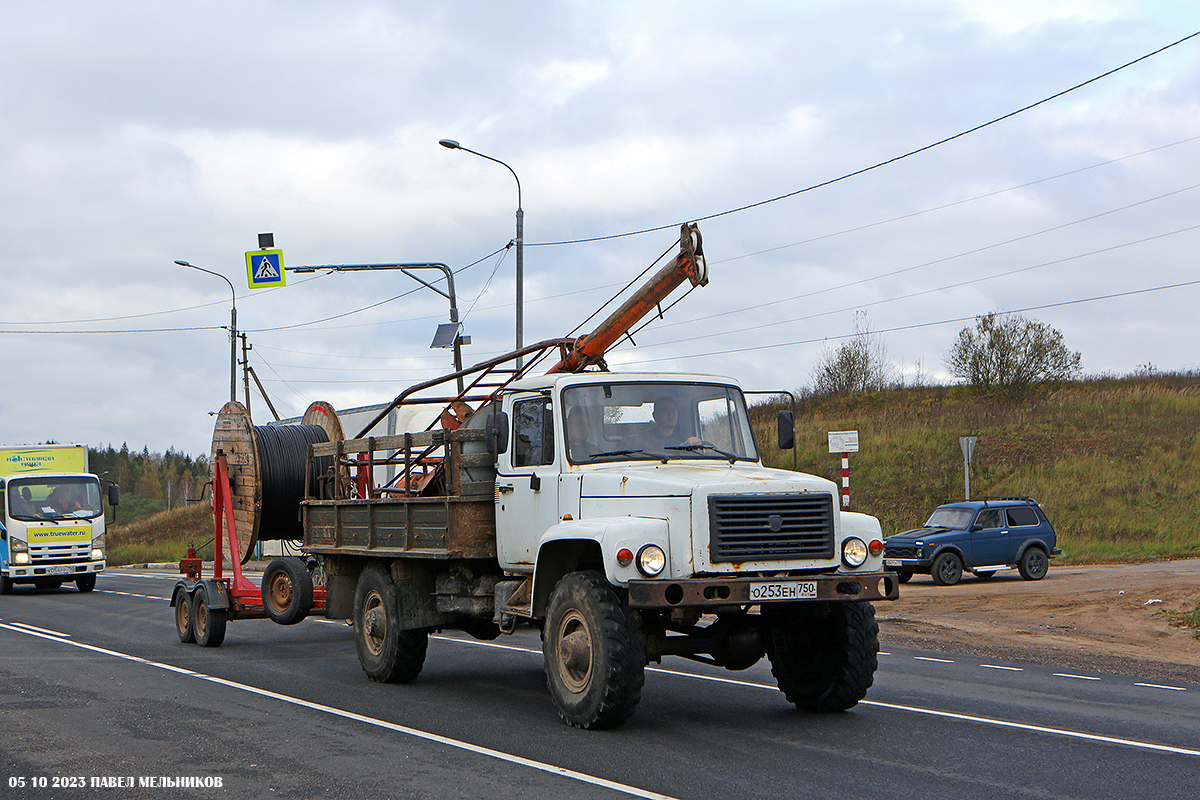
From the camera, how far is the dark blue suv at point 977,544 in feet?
79.9

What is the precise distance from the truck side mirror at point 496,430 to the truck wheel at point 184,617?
726 centimetres

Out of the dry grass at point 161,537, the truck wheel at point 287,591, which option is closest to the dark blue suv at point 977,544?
the truck wheel at point 287,591

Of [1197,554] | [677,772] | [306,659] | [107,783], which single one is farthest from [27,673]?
[1197,554]

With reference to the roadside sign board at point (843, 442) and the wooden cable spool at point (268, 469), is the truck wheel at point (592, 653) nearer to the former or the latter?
the wooden cable spool at point (268, 469)

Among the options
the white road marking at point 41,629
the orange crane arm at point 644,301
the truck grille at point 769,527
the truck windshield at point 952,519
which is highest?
the orange crane arm at point 644,301

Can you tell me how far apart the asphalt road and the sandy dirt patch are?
1632 millimetres

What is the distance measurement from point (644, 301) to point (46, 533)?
64.0 ft

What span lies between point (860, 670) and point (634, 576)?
2.14 meters

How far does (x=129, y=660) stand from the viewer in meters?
13.2

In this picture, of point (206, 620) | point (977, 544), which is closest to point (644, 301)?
point (206, 620)

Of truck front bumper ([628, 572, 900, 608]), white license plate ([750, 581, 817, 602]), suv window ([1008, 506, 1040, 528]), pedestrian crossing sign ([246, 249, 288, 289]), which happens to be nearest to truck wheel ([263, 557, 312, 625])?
truck front bumper ([628, 572, 900, 608])

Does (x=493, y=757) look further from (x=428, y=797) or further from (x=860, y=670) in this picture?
(x=860, y=670)

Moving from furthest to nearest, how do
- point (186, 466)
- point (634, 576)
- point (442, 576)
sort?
point (186, 466) < point (442, 576) < point (634, 576)

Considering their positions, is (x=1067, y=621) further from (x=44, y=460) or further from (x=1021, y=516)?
Result: (x=44, y=460)
